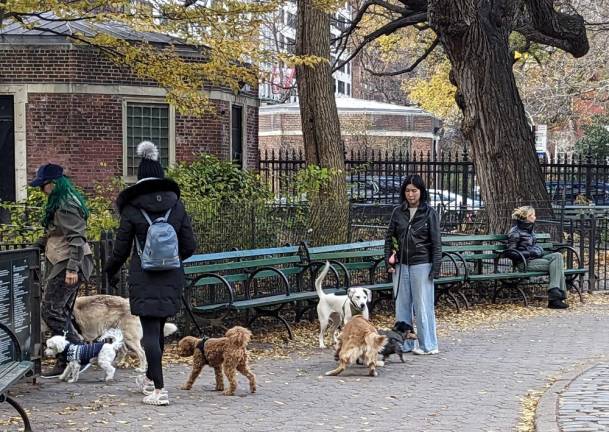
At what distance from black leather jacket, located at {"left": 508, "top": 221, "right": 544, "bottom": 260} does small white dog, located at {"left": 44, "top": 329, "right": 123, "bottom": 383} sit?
7.19 metres

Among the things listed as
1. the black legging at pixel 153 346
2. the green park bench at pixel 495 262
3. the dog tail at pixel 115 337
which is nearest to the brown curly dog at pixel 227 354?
A: the black legging at pixel 153 346

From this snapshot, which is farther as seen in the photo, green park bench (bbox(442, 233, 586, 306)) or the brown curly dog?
green park bench (bbox(442, 233, 586, 306))

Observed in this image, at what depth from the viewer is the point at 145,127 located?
71.4 ft

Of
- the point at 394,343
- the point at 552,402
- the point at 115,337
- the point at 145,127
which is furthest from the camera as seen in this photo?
the point at 145,127

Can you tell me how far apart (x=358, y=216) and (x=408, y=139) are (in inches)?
1326

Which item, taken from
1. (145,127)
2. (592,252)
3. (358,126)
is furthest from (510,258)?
(358,126)

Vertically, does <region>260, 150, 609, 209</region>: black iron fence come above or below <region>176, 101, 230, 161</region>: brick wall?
below

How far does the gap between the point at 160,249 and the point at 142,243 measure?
0.77ft

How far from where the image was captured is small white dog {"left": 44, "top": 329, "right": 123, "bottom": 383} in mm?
8383

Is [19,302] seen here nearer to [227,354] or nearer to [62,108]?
[227,354]

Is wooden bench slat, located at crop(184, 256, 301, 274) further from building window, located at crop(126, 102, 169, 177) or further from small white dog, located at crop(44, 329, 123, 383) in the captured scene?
building window, located at crop(126, 102, 169, 177)

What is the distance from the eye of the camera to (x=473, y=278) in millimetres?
13281

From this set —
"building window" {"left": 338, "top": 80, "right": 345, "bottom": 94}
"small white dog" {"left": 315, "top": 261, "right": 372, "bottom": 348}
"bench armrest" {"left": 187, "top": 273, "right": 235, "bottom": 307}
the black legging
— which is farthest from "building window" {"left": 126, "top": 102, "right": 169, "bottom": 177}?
"building window" {"left": 338, "top": 80, "right": 345, "bottom": 94}

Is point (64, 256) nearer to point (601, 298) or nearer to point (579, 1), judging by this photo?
point (601, 298)
